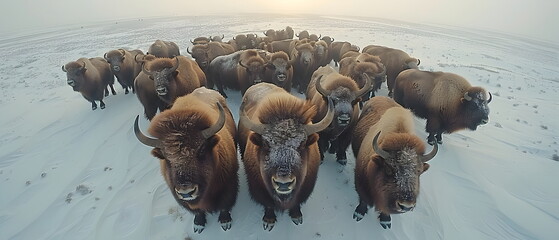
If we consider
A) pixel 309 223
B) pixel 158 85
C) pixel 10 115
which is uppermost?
pixel 158 85

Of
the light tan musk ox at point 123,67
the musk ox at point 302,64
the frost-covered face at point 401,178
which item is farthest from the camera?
the musk ox at point 302,64

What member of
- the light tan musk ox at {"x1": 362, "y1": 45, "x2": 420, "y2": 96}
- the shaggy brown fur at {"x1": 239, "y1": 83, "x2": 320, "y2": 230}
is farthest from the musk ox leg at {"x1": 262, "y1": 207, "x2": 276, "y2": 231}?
the light tan musk ox at {"x1": 362, "y1": 45, "x2": 420, "y2": 96}

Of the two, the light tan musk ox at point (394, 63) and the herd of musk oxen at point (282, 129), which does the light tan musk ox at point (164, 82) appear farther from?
the light tan musk ox at point (394, 63)

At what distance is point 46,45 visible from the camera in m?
24.4

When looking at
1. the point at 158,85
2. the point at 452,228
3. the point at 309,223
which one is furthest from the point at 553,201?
the point at 158,85

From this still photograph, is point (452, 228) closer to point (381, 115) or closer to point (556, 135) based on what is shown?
point (381, 115)

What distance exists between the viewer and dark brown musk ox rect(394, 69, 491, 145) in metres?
6.89

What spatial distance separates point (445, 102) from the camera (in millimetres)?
7277

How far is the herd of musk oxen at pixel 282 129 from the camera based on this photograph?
3.37 metres

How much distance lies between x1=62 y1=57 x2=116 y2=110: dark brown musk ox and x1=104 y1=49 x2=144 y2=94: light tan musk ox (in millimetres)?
542

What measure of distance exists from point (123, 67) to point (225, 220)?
29.9 ft

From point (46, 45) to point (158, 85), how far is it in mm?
26370

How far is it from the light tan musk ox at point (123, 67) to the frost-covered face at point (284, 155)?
851 cm

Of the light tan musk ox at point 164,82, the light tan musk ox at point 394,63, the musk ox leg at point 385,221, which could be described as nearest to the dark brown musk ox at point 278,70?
the light tan musk ox at point 164,82
